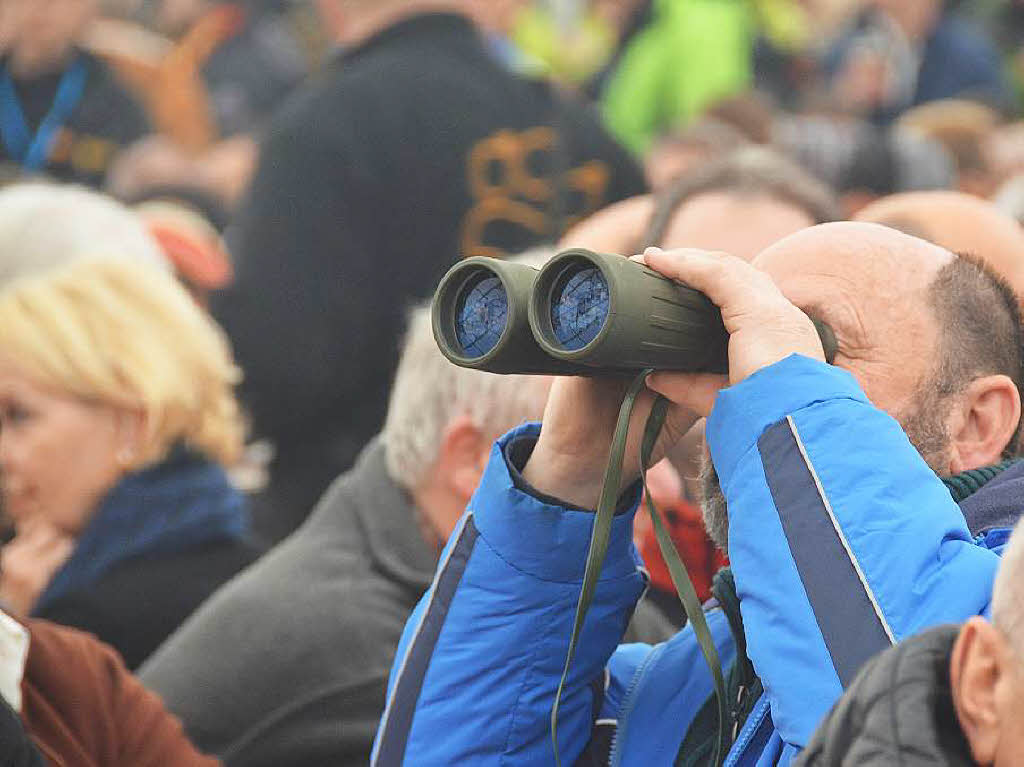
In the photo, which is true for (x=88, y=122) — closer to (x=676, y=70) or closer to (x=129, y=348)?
(x=129, y=348)

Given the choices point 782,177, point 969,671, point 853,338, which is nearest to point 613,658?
point 853,338

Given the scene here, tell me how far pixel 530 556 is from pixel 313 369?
2041 mm

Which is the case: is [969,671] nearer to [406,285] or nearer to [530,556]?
[530,556]

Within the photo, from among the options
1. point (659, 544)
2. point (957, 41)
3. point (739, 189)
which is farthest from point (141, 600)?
point (957, 41)

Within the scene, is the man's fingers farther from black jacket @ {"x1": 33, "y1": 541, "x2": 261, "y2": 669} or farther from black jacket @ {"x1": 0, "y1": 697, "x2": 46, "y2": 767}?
black jacket @ {"x1": 33, "y1": 541, "x2": 261, "y2": 669}

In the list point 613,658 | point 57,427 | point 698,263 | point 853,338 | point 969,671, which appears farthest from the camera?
point 57,427

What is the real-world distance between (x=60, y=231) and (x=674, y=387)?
2240mm

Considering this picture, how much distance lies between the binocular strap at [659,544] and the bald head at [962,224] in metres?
1.41

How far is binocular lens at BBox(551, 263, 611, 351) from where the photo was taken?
6.09 ft

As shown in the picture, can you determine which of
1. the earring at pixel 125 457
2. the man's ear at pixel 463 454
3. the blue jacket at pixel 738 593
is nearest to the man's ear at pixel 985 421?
the blue jacket at pixel 738 593

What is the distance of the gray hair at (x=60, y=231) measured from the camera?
12.3 feet

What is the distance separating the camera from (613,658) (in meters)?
2.44

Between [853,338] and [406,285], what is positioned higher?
[853,338]

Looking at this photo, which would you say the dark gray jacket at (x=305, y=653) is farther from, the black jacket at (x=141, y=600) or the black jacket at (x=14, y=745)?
the black jacket at (x=14, y=745)
